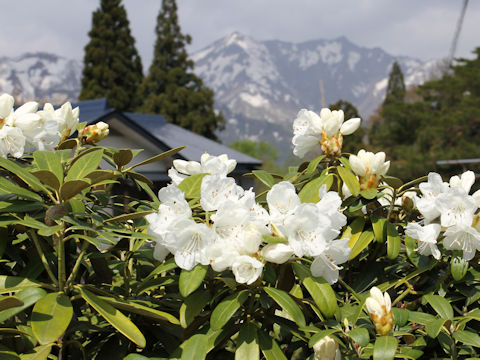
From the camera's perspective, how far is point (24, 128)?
106 cm

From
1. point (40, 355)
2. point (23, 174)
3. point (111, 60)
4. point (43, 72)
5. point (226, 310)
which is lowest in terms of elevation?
point (43, 72)

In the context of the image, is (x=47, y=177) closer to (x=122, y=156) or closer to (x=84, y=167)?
(x=84, y=167)

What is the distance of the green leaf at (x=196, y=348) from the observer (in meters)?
0.78

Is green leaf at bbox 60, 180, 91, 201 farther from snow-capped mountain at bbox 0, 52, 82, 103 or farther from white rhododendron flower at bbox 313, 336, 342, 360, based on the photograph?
snow-capped mountain at bbox 0, 52, 82, 103

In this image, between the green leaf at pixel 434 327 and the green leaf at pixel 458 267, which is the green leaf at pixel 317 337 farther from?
the green leaf at pixel 458 267

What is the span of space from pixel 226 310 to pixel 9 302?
38 cm

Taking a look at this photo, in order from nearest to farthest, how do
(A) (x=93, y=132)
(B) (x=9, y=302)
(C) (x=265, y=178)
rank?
(B) (x=9, y=302), (C) (x=265, y=178), (A) (x=93, y=132)

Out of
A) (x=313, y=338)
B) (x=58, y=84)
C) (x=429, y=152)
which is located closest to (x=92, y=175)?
(x=313, y=338)

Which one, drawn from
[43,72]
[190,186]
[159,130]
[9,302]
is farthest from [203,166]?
[43,72]

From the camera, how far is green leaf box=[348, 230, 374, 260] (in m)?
1.02

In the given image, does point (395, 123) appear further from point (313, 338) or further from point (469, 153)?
point (313, 338)

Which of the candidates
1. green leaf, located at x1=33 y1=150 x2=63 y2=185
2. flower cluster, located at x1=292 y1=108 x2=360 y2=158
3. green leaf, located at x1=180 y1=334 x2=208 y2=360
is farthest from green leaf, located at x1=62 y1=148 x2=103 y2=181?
flower cluster, located at x1=292 y1=108 x2=360 y2=158

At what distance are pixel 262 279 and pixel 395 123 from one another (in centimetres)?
2244

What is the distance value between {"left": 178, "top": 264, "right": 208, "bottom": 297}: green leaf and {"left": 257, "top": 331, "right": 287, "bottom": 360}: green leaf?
0.18 m
